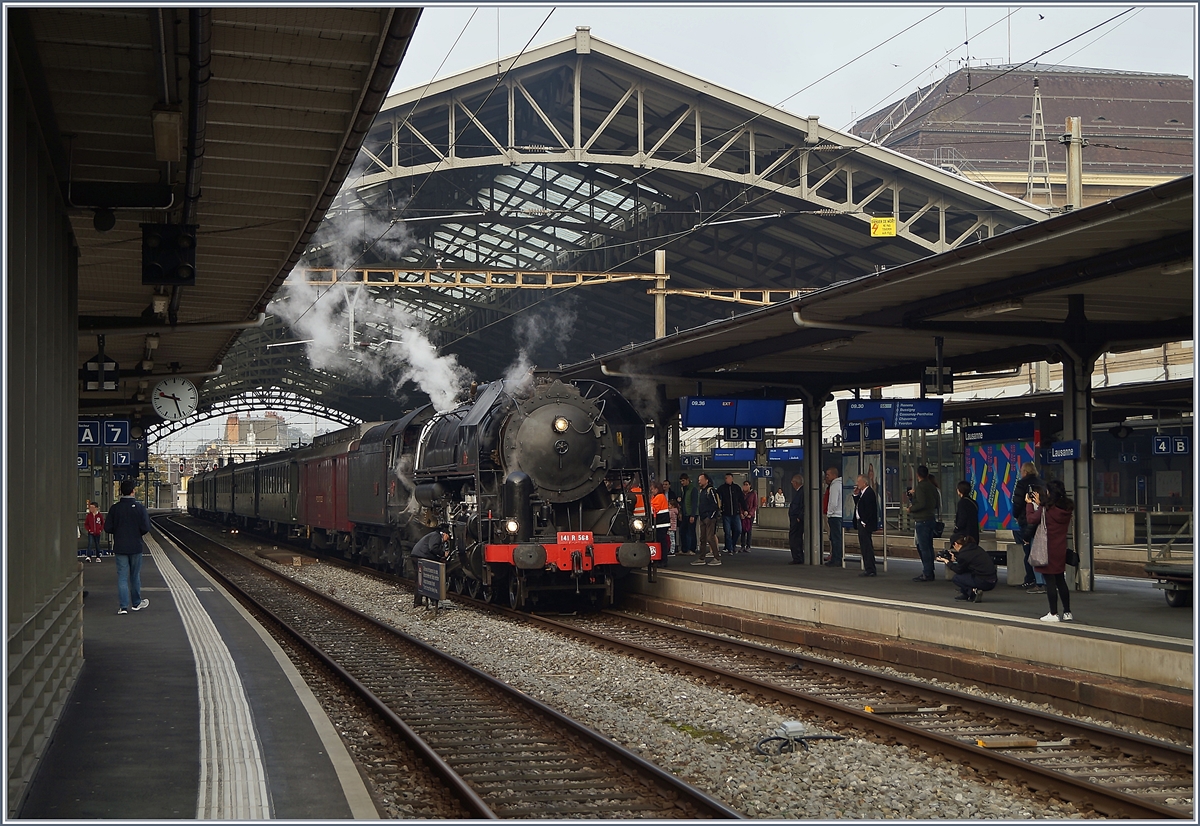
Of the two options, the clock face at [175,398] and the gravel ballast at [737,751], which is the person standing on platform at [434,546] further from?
the clock face at [175,398]

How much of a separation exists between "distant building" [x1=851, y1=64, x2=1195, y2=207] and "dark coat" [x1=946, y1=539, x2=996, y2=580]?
45.5 m

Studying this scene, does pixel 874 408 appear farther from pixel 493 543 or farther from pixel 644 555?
pixel 493 543

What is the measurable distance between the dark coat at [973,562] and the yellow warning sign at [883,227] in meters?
15.7

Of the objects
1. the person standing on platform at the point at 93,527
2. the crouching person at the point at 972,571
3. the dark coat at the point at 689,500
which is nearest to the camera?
the crouching person at the point at 972,571

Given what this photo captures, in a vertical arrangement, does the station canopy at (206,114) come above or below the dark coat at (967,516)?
above

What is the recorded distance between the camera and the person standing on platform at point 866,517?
16.5m

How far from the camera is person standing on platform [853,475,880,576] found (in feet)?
54.1

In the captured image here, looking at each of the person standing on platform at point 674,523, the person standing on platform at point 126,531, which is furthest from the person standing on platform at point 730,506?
the person standing on platform at point 126,531

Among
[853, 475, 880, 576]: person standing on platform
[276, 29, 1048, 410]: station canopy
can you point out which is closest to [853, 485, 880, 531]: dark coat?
[853, 475, 880, 576]: person standing on platform

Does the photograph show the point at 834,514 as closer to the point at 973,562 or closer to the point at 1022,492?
the point at 1022,492

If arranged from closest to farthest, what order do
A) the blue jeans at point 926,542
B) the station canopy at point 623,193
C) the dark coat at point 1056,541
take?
the dark coat at point 1056,541 < the blue jeans at point 926,542 < the station canopy at point 623,193

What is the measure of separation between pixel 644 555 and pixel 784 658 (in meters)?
4.13

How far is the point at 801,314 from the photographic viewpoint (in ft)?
43.8

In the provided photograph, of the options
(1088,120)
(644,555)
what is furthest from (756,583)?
(1088,120)
